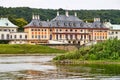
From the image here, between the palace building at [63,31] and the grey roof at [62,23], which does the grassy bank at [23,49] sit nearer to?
the palace building at [63,31]

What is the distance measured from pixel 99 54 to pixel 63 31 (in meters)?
60.6

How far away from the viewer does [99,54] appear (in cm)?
5941

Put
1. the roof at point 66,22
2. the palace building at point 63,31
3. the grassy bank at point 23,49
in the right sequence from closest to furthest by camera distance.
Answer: the grassy bank at point 23,49 → the palace building at point 63,31 → the roof at point 66,22

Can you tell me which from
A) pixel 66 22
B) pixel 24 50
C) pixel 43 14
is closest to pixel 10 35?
pixel 66 22

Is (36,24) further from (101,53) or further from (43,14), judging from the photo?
(43,14)

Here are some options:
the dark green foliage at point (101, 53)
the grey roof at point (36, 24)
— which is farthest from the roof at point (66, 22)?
the dark green foliage at point (101, 53)

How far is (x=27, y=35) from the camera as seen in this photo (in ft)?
379

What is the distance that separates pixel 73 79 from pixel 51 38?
3262 inches

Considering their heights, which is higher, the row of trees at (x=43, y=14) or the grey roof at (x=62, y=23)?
the grey roof at (x=62, y=23)

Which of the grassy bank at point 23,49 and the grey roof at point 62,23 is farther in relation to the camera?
the grey roof at point 62,23

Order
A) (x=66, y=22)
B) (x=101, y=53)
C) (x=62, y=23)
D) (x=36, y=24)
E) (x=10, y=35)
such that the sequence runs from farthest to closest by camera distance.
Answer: (x=66, y=22), (x=62, y=23), (x=36, y=24), (x=10, y=35), (x=101, y=53)

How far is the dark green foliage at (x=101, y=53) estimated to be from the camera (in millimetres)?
59094

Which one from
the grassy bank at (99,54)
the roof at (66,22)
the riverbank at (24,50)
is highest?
the grassy bank at (99,54)

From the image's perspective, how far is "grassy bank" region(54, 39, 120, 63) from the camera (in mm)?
58656
